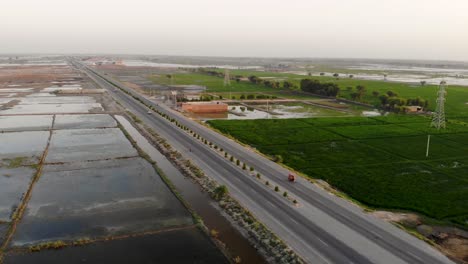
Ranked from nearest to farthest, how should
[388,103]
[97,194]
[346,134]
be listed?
[97,194] → [346,134] → [388,103]

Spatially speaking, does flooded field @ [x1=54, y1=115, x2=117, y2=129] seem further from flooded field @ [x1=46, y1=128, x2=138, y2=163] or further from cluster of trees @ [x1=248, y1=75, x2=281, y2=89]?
cluster of trees @ [x1=248, y1=75, x2=281, y2=89]

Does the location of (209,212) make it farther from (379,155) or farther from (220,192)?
(379,155)

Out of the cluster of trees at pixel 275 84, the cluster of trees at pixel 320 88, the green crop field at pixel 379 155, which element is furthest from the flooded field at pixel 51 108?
the cluster of trees at pixel 275 84

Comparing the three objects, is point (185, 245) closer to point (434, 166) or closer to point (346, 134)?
point (434, 166)

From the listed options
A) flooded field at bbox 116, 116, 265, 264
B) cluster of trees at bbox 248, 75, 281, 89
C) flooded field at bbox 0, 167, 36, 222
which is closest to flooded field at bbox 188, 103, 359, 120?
flooded field at bbox 116, 116, 265, 264

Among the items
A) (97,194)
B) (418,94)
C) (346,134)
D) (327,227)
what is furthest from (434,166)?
(418,94)

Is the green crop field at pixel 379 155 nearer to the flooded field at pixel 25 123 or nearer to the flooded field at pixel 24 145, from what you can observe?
the flooded field at pixel 24 145

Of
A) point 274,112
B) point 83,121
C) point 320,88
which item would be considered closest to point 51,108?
point 83,121
